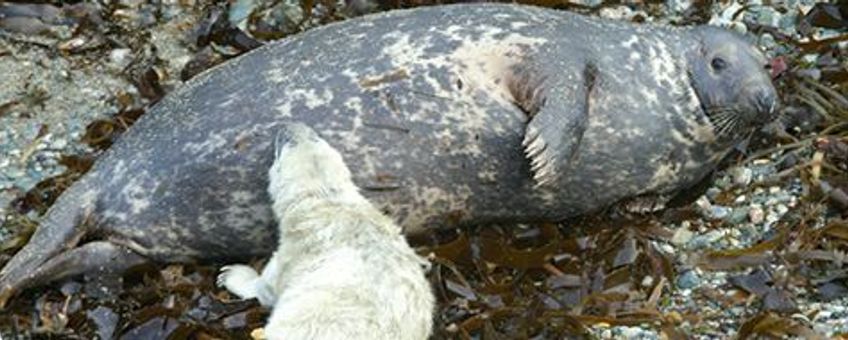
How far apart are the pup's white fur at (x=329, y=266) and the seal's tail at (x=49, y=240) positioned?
59 centimetres

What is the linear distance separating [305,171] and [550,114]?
83 cm

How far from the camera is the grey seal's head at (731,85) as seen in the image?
5.93m

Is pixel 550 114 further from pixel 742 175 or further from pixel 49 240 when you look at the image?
pixel 49 240

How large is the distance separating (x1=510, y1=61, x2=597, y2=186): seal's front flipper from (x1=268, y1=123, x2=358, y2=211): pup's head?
61 centimetres

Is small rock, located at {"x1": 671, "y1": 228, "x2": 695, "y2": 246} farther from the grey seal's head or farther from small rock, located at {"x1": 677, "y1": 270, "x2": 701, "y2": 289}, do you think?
the grey seal's head

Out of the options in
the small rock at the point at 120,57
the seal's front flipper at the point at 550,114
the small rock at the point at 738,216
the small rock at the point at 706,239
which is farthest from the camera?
the small rock at the point at 120,57

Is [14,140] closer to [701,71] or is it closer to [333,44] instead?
[333,44]

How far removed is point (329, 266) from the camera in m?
4.81

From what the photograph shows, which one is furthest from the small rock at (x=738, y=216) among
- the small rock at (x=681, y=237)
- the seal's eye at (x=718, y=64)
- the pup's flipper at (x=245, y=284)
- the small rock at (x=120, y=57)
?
the small rock at (x=120, y=57)

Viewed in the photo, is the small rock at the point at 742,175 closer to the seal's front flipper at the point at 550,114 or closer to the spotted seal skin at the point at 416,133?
the spotted seal skin at the point at 416,133

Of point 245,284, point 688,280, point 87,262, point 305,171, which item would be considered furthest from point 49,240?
point 688,280

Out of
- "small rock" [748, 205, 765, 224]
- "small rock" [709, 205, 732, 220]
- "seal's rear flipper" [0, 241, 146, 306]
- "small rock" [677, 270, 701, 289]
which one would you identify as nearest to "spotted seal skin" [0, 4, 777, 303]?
"seal's rear flipper" [0, 241, 146, 306]

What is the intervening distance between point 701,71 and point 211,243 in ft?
5.90

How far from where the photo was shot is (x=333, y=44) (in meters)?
5.86
